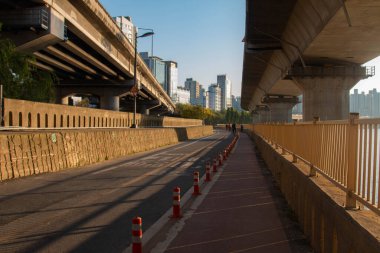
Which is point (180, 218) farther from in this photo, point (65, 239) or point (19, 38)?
point (19, 38)

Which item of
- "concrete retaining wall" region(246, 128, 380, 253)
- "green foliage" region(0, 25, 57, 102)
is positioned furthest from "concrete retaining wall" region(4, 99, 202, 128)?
"concrete retaining wall" region(246, 128, 380, 253)

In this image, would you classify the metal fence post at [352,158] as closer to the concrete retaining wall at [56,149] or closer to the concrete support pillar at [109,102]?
the concrete retaining wall at [56,149]

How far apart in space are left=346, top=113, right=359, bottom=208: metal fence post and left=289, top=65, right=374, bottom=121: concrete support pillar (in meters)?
26.7

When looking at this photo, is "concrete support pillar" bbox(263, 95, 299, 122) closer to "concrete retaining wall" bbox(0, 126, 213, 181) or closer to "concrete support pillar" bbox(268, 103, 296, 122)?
"concrete support pillar" bbox(268, 103, 296, 122)

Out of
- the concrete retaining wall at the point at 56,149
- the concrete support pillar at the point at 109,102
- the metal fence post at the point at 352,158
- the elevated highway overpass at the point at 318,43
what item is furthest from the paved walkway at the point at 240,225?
the concrete support pillar at the point at 109,102

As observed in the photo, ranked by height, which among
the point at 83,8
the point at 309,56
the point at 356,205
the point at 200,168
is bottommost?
the point at 200,168

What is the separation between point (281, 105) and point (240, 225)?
201 feet

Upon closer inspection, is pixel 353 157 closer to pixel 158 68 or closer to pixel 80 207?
pixel 80 207

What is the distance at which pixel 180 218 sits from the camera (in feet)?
30.7

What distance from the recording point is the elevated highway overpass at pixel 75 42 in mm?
26078

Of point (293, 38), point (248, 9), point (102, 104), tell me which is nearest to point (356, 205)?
point (248, 9)

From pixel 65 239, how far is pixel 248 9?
1822cm

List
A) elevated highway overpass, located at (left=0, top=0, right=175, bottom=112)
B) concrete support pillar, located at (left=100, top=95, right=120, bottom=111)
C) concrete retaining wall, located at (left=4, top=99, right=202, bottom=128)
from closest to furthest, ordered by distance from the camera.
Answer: concrete retaining wall, located at (left=4, top=99, right=202, bottom=128) < elevated highway overpass, located at (left=0, top=0, right=175, bottom=112) < concrete support pillar, located at (left=100, top=95, right=120, bottom=111)

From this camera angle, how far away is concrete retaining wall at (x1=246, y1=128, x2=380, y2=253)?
4316 mm
